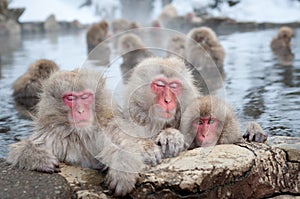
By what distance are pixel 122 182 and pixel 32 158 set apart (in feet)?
1.96

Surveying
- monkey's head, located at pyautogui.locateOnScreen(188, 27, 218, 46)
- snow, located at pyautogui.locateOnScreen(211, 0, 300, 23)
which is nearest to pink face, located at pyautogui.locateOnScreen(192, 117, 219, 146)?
monkey's head, located at pyautogui.locateOnScreen(188, 27, 218, 46)

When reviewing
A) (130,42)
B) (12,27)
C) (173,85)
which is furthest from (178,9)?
(173,85)

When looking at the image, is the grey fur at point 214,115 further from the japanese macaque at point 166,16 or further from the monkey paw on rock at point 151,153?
the japanese macaque at point 166,16

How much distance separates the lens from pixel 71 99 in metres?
3.22

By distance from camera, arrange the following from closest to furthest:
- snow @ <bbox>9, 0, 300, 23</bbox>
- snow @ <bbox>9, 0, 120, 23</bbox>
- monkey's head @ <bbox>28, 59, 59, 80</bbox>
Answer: monkey's head @ <bbox>28, 59, 59, 80</bbox>
snow @ <bbox>9, 0, 300, 23</bbox>
snow @ <bbox>9, 0, 120, 23</bbox>

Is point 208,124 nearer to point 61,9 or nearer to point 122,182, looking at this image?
point 122,182

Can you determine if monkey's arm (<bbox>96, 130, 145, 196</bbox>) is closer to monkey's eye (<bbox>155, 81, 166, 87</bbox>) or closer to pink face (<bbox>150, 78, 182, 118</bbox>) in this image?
pink face (<bbox>150, 78, 182, 118</bbox>)

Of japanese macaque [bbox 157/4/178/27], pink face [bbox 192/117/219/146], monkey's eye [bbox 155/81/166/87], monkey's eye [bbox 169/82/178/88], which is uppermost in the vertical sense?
japanese macaque [bbox 157/4/178/27]

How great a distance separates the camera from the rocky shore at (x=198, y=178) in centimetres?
295

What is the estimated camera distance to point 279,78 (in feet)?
25.1

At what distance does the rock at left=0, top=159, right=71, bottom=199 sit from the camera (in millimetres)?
2830

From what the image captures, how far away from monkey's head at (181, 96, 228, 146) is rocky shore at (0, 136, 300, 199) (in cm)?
11

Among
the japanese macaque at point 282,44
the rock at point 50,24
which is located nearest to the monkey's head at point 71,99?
the japanese macaque at point 282,44

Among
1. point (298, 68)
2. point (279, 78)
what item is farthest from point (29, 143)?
point (298, 68)
